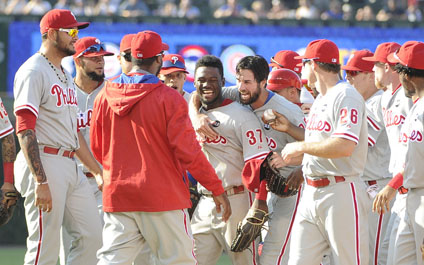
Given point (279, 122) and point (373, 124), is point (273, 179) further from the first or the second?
point (373, 124)

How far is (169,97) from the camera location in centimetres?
541

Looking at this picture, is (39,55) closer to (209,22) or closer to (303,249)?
(303,249)

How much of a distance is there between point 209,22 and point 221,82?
20.7 ft

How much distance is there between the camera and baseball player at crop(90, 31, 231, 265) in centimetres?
538

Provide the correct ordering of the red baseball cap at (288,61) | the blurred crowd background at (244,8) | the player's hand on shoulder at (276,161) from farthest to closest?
the blurred crowd background at (244,8) < the red baseball cap at (288,61) < the player's hand on shoulder at (276,161)

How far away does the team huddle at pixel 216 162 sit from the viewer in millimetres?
5410

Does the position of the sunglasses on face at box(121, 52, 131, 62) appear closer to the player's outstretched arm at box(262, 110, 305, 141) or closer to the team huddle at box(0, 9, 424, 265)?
the team huddle at box(0, 9, 424, 265)

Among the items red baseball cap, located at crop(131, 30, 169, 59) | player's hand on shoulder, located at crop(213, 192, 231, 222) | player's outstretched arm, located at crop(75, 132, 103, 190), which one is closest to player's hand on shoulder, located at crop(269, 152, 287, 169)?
player's hand on shoulder, located at crop(213, 192, 231, 222)

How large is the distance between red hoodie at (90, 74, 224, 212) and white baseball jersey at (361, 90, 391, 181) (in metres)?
2.09

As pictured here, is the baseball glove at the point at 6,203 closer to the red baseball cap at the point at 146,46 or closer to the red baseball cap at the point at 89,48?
Result: the red baseball cap at the point at 146,46

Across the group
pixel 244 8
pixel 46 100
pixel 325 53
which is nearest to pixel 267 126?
pixel 325 53

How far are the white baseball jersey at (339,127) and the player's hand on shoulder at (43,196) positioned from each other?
5.94 feet

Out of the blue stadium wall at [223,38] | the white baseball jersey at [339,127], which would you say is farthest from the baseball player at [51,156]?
the blue stadium wall at [223,38]

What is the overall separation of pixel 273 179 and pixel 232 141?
49 centimetres
